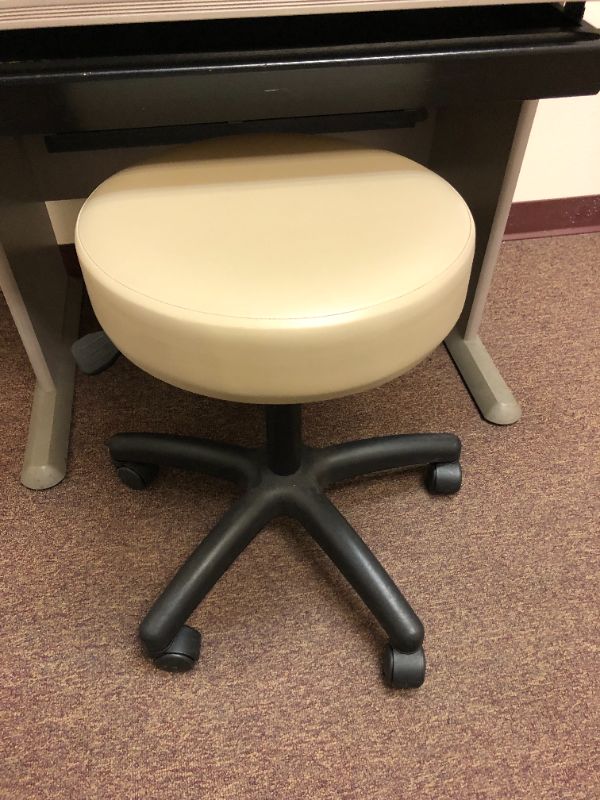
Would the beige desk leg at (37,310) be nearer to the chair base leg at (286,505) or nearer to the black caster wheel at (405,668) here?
the chair base leg at (286,505)

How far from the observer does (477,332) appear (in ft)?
4.61

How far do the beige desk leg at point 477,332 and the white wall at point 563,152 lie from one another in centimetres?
52

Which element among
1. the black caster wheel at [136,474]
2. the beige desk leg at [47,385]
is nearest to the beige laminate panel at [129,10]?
the beige desk leg at [47,385]

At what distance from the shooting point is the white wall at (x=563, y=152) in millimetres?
1583

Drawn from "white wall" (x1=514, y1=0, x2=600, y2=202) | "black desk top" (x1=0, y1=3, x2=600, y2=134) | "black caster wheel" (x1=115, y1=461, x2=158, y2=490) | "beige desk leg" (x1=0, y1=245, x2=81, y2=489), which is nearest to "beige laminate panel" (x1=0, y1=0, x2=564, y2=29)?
"black desk top" (x1=0, y1=3, x2=600, y2=134)

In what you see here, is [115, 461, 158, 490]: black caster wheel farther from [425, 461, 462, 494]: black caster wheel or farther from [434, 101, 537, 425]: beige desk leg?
[434, 101, 537, 425]: beige desk leg

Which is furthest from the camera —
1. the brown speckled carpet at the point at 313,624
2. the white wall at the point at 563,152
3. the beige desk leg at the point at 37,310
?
the white wall at the point at 563,152

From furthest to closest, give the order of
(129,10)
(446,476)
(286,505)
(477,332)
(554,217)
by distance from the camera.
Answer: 1. (554,217)
2. (477,332)
3. (446,476)
4. (286,505)
5. (129,10)

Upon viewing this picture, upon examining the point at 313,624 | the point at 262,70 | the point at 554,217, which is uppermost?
the point at 262,70

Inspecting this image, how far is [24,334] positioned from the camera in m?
1.14

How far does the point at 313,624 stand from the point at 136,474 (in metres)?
0.39

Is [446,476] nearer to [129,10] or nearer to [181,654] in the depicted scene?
[181,654]

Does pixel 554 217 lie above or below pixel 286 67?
below

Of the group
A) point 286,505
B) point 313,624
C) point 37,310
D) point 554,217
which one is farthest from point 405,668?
point 554,217
